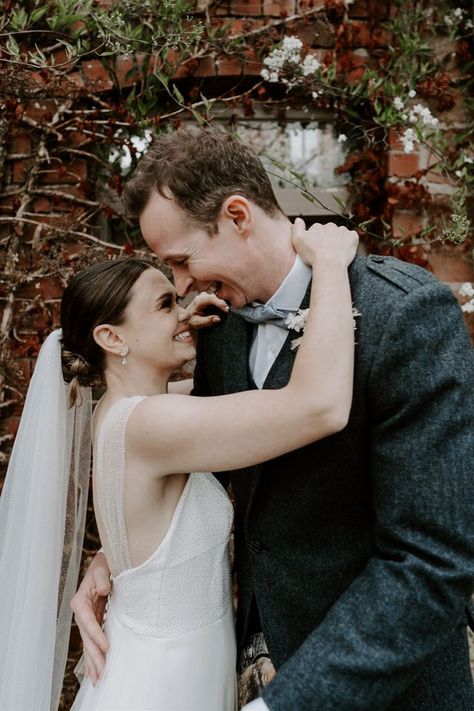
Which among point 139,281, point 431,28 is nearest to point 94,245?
point 139,281

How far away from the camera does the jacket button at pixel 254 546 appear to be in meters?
1.58

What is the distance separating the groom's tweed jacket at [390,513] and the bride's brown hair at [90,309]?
24.5 inches

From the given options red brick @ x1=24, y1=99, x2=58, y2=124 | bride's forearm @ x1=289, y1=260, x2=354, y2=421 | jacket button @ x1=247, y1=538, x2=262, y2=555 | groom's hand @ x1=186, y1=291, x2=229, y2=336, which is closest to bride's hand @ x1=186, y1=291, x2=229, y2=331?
groom's hand @ x1=186, y1=291, x2=229, y2=336

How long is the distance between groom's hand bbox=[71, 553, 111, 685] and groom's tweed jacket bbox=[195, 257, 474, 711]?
2.14 ft

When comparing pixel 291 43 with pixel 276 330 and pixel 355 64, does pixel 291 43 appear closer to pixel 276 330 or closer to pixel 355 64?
pixel 355 64

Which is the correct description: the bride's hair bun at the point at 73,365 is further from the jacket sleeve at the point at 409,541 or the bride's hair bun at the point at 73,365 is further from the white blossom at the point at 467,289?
the white blossom at the point at 467,289

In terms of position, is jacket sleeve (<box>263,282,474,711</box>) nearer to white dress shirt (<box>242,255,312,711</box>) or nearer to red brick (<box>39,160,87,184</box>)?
white dress shirt (<box>242,255,312,711</box>)

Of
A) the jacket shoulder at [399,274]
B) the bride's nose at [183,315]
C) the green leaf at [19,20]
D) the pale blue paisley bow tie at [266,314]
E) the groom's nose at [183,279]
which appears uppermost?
the green leaf at [19,20]

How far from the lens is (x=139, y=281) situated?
6.27ft

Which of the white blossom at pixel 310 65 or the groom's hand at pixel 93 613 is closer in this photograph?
the groom's hand at pixel 93 613

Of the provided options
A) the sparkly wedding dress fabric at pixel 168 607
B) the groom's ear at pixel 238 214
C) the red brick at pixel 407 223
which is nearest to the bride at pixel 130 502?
the sparkly wedding dress fabric at pixel 168 607

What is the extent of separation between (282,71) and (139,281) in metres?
1.17

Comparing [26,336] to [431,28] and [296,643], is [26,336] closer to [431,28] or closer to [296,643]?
[296,643]

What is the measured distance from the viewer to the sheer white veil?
1819 millimetres
